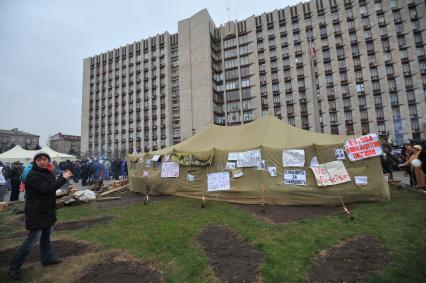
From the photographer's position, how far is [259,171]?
8.64 metres

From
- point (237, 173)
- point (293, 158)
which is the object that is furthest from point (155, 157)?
point (293, 158)

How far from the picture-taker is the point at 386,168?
1239 cm

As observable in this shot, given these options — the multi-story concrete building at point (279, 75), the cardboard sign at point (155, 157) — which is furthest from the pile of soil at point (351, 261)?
the multi-story concrete building at point (279, 75)

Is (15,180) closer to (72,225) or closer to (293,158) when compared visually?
(72,225)

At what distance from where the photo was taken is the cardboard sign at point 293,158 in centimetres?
819

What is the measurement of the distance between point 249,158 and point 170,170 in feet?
13.7

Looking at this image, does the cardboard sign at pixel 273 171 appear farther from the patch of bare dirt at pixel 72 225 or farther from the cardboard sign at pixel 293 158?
the patch of bare dirt at pixel 72 225

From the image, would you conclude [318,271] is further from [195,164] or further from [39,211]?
[195,164]

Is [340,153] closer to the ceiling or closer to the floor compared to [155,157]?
closer to the floor

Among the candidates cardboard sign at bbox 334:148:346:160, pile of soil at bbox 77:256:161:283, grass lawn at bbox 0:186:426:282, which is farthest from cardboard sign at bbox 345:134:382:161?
pile of soil at bbox 77:256:161:283

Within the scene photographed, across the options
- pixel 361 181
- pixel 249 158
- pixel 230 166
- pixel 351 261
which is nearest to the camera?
pixel 351 261

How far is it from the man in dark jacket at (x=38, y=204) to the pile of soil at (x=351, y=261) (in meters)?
4.44

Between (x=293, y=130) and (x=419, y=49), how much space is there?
181 feet

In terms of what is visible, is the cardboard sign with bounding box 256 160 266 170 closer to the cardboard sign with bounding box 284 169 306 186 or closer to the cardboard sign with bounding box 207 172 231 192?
the cardboard sign with bounding box 284 169 306 186
